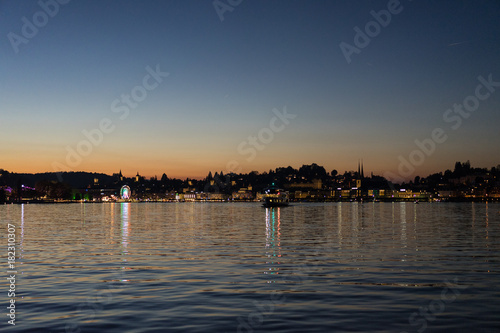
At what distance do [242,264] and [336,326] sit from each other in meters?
15.0

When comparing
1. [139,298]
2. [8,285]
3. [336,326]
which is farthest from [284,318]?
[8,285]

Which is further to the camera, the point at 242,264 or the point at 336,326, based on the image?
the point at 242,264

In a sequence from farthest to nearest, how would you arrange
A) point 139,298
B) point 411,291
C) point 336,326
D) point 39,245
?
1. point 39,245
2. point 411,291
3. point 139,298
4. point 336,326

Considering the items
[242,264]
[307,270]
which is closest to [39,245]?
[242,264]

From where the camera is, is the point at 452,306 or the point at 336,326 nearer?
the point at 336,326

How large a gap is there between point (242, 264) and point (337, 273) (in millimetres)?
6138

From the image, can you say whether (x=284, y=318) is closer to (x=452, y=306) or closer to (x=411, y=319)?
(x=411, y=319)

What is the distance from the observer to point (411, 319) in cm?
1736

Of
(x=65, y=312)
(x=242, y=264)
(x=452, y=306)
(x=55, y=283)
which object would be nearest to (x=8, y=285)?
(x=55, y=283)

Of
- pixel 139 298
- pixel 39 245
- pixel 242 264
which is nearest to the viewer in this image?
pixel 139 298

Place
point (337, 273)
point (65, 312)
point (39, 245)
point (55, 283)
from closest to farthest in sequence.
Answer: point (65, 312) < point (55, 283) < point (337, 273) < point (39, 245)

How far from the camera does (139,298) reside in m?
20.7

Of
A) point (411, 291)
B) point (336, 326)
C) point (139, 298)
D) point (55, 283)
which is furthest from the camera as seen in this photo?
point (55, 283)

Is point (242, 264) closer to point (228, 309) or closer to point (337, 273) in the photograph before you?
point (337, 273)
